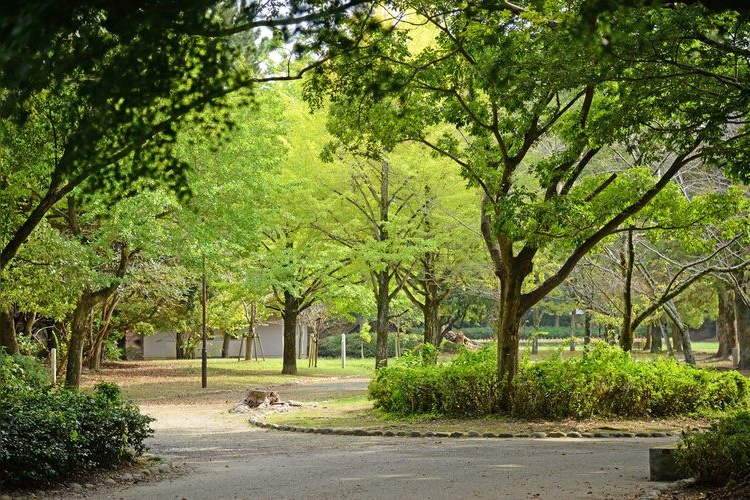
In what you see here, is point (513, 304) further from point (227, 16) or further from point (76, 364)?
point (76, 364)

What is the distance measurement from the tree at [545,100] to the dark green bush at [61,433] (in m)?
4.42

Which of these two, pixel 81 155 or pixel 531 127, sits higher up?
pixel 531 127

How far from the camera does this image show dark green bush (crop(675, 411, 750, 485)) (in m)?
7.40

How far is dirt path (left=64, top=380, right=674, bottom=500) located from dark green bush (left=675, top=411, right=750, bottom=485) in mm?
603

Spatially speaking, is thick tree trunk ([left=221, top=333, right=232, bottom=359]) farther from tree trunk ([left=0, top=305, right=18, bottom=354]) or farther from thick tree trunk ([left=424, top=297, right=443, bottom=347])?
tree trunk ([left=0, top=305, right=18, bottom=354])

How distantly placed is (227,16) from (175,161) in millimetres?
1710

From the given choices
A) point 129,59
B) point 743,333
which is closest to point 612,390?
point 129,59

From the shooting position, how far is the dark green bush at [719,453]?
740 centimetres

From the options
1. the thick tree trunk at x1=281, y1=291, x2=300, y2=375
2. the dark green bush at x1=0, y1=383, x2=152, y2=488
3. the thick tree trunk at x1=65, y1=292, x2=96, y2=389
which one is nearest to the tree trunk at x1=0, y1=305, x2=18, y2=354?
the thick tree trunk at x1=65, y1=292, x2=96, y2=389

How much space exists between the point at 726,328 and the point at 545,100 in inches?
1062

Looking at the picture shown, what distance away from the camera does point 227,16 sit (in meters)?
6.93

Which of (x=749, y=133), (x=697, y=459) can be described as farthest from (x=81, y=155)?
(x=749, y=133)

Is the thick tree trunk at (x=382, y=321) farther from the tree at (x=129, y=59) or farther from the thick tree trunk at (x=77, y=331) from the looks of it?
the tree at (x=129, y=59)

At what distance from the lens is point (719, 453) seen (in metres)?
7.57
